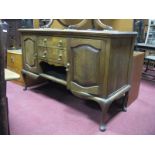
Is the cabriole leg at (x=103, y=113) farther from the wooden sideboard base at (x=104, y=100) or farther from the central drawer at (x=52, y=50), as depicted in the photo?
the central drawer at (x=52, y=50)

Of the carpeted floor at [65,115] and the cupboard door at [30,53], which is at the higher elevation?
the cupboard door at [30,53]

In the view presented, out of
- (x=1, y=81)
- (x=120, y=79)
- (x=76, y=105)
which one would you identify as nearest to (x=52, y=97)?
(x=76, y=105)

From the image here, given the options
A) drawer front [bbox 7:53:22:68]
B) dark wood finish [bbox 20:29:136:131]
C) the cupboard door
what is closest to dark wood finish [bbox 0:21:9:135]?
dark wood finish [bbox 20:29:136:131]

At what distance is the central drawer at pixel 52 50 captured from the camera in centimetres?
198

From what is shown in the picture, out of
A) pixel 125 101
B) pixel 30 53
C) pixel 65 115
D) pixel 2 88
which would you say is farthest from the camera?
pixel 30 53

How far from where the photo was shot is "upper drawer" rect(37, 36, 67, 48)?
1947 millimetres

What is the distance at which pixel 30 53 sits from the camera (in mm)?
2477

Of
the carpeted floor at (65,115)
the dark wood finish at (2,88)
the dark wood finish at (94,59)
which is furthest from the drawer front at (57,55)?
the dark wood finish at (2,88)

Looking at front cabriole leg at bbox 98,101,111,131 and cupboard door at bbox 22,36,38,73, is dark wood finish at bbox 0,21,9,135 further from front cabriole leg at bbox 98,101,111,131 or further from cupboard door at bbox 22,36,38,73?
cupboard door at bbox 22,36,38,73

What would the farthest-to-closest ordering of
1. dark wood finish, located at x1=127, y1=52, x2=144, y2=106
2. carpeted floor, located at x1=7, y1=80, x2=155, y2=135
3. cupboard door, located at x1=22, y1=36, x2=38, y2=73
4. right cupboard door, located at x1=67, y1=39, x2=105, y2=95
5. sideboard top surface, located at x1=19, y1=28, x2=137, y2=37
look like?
1. cupboard door, located at x1=22, y1=36, x2=38, y2=73
2. dark wood finish, located at x1=127, y1=52, x2=144, y2=106
3. carpeted floor, located at x1=7, y1=80, x2=155, y2=135
4. right cupboard door, located at x1=67, y1=39, x2=105, y2=95
5. sideboard top surface, located at x1=19, y1=28, x2=137, y2=37

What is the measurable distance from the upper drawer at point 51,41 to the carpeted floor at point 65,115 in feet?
2.37

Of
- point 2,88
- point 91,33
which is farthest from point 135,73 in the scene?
point 2,88

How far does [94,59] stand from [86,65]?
0.37 feet

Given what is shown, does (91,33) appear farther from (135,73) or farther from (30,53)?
(30,53)
